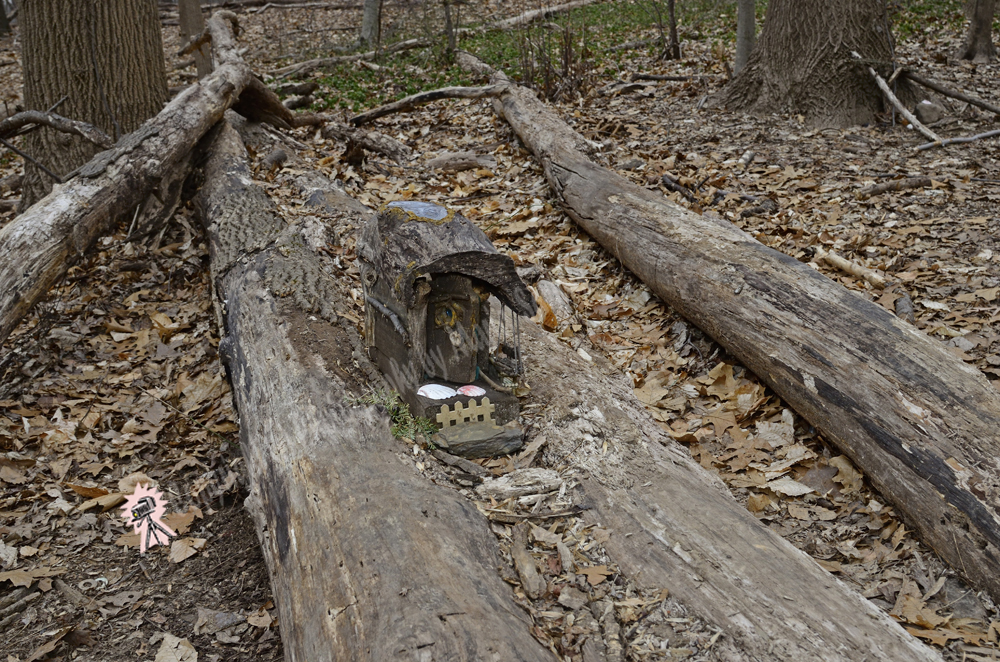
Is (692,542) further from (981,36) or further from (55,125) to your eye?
(981,36)

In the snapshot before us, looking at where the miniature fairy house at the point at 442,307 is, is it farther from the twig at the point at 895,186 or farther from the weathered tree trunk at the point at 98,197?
the twig at the point at 895,186

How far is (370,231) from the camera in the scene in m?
3.76

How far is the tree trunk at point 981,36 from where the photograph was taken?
371 inches

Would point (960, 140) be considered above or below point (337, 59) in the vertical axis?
below

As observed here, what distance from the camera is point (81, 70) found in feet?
21.0

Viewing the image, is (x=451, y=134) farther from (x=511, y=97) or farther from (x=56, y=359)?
(x=56, y=359)

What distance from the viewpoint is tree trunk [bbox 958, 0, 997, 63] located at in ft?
30.9

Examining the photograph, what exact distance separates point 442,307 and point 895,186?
15.6 ft

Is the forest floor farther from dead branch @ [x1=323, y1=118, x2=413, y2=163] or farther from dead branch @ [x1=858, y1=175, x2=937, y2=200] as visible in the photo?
dead branch @ [x1=323, y1=118, x2=413, y2=163]

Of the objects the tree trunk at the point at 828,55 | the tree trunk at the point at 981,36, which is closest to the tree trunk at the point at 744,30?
the tree trunk at the point at 828,55

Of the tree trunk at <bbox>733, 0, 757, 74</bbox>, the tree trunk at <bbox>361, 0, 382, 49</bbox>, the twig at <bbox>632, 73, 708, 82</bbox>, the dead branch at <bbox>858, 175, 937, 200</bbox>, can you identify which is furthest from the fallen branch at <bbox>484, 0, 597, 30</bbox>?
the dead branch at <bbox>858, 175, 937, 200</bbox>

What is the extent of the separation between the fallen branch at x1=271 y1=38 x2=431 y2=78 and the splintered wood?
9743 mm

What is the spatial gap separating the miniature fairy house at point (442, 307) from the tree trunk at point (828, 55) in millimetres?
5921

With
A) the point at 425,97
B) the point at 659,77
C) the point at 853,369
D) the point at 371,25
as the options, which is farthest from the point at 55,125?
the point at 371,25
